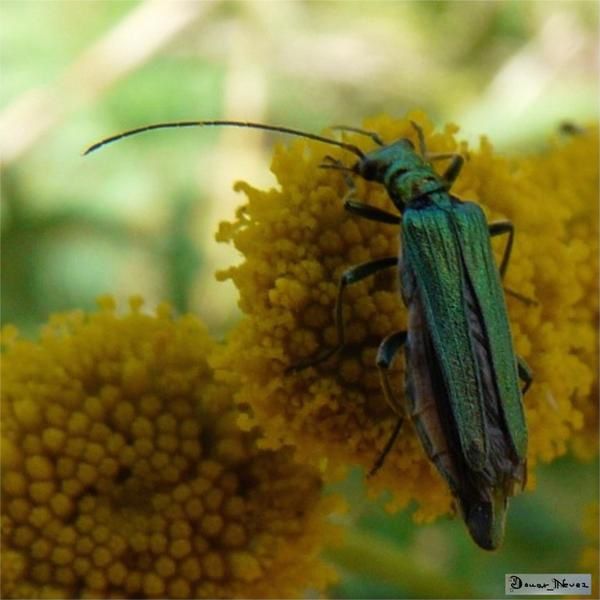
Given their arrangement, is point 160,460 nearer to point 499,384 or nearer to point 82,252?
point 499,384

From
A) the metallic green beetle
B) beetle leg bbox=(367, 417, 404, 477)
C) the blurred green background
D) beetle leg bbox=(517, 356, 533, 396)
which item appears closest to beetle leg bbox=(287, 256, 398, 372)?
the metallic green beetle

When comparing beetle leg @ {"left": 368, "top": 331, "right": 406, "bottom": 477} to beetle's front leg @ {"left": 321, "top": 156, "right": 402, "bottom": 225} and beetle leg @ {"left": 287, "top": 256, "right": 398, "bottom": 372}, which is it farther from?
beetle's front leg @ {"left": 321, "top": 156, "right": 402, "bottom": 225}

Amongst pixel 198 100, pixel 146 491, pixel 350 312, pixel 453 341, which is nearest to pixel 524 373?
pixel 453 341

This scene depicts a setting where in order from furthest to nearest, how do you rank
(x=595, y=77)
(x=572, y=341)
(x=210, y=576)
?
(x=595, y=77), (x=572, y=341), (x=210, y=576)

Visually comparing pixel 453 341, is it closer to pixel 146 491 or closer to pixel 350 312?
pixel 350 312

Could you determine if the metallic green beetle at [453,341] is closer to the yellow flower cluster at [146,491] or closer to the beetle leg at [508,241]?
the beetle leg at [508,241]

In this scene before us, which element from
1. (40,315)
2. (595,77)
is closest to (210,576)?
(40,315)

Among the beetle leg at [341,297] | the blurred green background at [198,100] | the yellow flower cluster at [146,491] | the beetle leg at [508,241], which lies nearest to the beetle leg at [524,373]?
the beetle leg at [508,241]
